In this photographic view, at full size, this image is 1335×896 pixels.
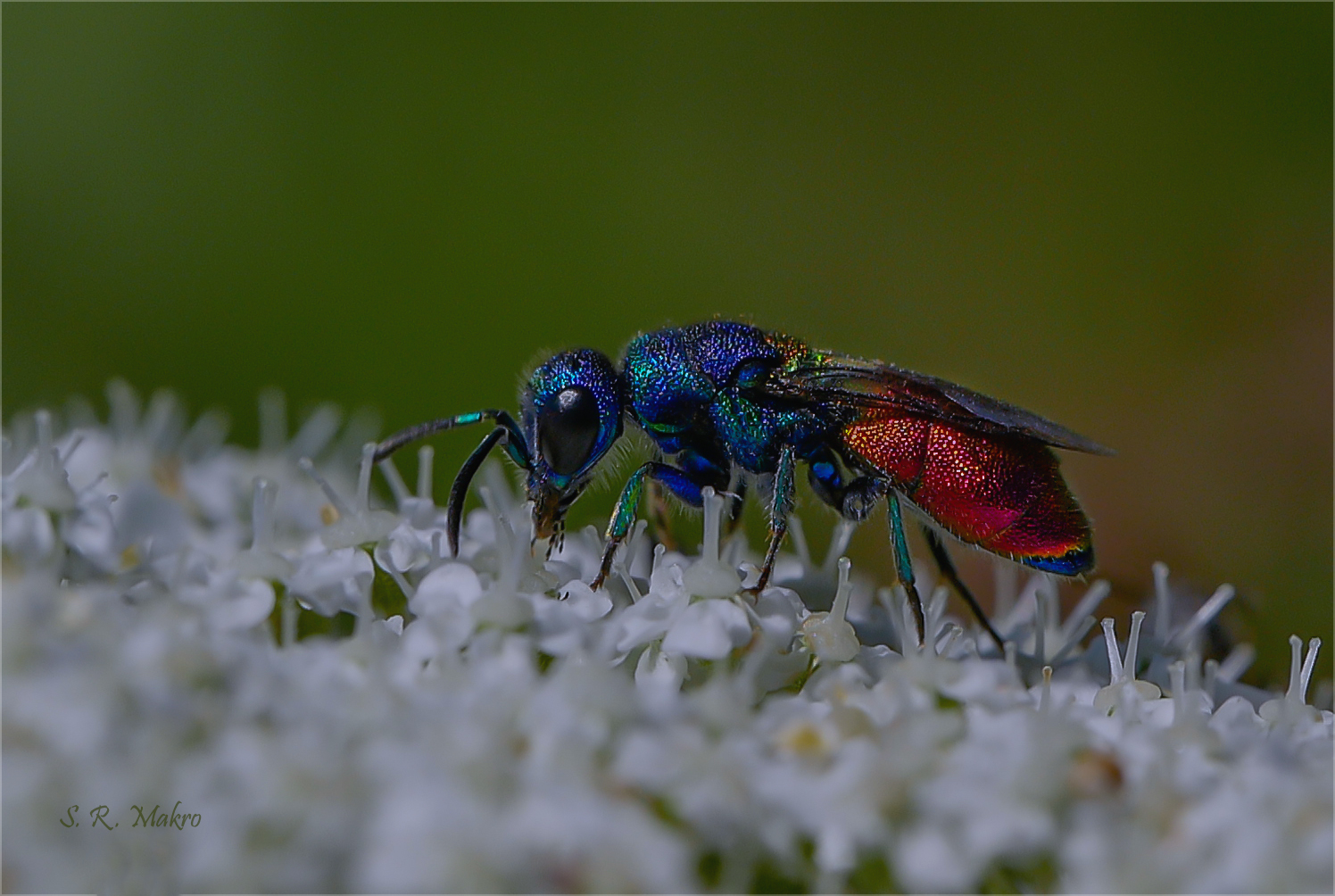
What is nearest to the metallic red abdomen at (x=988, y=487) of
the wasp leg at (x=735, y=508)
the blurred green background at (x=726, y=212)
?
the wasp leg at (x=735, y=508)

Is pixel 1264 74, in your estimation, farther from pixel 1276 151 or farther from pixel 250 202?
pixel 250 202

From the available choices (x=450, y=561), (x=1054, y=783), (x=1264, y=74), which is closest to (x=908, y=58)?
(x=1264, y=74)

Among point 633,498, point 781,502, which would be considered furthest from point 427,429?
point 781,502

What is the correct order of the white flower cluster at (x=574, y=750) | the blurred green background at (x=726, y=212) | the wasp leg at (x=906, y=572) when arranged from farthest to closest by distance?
the blurred green background at (x=726, y=212) < the wasp leg at (x=906, y=572) < the white flower cluster at (x=574, y=750)

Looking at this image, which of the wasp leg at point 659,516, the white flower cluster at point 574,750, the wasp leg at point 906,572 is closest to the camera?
the white flower cluster at point 574,750

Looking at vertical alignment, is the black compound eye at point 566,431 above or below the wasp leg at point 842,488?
above

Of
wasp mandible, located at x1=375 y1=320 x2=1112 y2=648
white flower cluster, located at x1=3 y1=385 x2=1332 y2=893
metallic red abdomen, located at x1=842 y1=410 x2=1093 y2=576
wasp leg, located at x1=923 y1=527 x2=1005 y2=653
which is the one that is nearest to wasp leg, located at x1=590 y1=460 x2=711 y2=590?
wasp mandible, located at x1=375 y1=320 x2=1112 y2=648

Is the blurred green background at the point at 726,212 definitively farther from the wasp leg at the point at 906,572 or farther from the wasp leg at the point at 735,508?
the wasp leg at the point at 906,572

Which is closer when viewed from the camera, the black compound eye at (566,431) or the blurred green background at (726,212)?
the black compound eye at (566,431)
